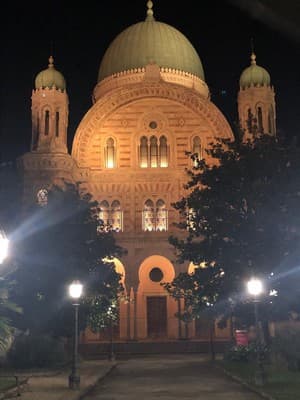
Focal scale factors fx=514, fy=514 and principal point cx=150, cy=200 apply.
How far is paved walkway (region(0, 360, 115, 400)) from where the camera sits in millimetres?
15820

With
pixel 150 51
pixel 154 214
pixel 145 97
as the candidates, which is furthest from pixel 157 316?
pixel 150 51

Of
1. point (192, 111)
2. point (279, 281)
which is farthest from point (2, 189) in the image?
point (279, 281)

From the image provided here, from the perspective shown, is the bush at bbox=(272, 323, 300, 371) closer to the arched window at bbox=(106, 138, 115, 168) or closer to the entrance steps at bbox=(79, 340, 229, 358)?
the entrance steps at bbox=(79, 340, 229, 358)

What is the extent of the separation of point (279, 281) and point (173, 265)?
58.0ft

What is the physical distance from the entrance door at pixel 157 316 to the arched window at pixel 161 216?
566 centimetres

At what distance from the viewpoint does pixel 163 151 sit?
43.4 m

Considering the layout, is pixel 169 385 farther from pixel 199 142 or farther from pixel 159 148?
pixel 199 142

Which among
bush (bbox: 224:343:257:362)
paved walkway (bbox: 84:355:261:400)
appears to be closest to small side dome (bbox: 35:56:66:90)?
paved walkway (bbox: 84:355:261:400)

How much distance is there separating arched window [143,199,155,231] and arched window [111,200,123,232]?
6.37 ft

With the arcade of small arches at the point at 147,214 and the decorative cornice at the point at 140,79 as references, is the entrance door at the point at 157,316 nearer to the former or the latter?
the arcade of small arches at the point at 147,214

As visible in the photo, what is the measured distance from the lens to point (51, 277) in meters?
26.9

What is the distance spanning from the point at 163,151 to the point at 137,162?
252 cm

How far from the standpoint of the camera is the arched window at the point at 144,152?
43.0 meters

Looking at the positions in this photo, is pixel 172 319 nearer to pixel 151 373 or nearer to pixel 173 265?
pixel 173 265
